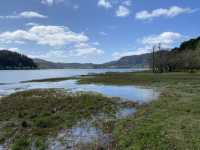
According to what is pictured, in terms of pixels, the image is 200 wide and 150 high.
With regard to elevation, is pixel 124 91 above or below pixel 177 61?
below

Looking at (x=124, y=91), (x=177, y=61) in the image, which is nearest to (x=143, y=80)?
(x=124, y=91)

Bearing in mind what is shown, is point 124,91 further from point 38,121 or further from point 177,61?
point 177,61

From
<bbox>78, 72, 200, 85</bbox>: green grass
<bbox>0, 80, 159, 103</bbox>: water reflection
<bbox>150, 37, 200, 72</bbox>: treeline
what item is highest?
<bbox>150, 37, 200, 72</bbox>: treeline

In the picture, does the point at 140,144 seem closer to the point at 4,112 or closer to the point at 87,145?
the point at 87,145

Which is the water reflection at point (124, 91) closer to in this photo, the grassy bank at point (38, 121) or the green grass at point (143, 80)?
the grassy bank at point (38, 121)

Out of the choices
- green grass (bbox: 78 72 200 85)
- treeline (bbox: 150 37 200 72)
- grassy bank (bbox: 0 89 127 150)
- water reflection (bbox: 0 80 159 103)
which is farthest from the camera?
treeline (bbox: 150 37 200 72)

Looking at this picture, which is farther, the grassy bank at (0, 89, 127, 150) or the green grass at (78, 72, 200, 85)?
the green grass at (78, 72, 200, 85)

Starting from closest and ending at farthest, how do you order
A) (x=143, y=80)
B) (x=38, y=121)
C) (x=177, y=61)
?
1. (x=38, y=121)
2. (x=143, y=80)
3. (x=177, y=61)

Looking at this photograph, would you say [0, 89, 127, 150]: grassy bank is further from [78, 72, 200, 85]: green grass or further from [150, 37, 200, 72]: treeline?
[150, 37, 200, 72]: treeline

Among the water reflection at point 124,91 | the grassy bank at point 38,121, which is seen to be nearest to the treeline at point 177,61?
the water reflection at point 124,91

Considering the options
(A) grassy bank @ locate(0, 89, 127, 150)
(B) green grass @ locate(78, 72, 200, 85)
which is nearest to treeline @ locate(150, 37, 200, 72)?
(B) green grass @ locate(78, 72, 200, 85)

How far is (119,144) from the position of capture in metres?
8.10

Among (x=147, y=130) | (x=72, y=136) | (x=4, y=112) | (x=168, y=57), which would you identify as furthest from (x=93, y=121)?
(x=168, y=57)

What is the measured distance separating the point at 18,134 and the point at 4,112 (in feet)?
18.4
